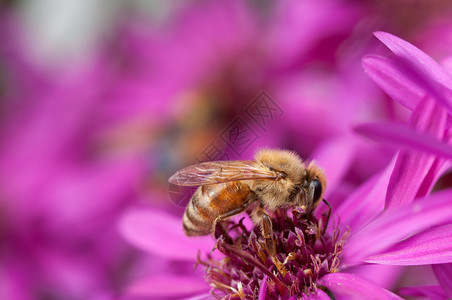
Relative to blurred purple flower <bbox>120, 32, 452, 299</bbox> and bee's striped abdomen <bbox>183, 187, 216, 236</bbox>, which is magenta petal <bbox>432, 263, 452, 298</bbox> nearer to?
blurred purple flower <bbox>120, 32, 452, 299</bbox>

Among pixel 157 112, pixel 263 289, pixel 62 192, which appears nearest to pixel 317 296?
pixel 263 289

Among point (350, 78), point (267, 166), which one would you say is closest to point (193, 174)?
point (267, 166)

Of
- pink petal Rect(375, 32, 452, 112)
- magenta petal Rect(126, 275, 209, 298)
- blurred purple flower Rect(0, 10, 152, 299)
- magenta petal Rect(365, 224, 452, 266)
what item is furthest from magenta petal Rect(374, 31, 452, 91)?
blurred purple flower Rect(0, 10, 152, 299)

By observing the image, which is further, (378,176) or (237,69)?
(237,69)

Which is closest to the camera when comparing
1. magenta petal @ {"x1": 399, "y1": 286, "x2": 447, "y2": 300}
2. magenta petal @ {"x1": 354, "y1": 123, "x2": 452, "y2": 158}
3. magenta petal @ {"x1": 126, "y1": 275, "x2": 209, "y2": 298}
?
magenta petal @ {"x1": 354, "y1": 123, "x2": 452, "y2": 158}

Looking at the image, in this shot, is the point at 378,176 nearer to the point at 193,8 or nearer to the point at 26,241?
the point at 26,241

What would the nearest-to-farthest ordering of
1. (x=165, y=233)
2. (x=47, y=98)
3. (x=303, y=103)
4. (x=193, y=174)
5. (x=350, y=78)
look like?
(x=193, y=174) → (x=165, y=233) → (x=350, y=78) → (x=303, y=103) → (x=47, y=98)
